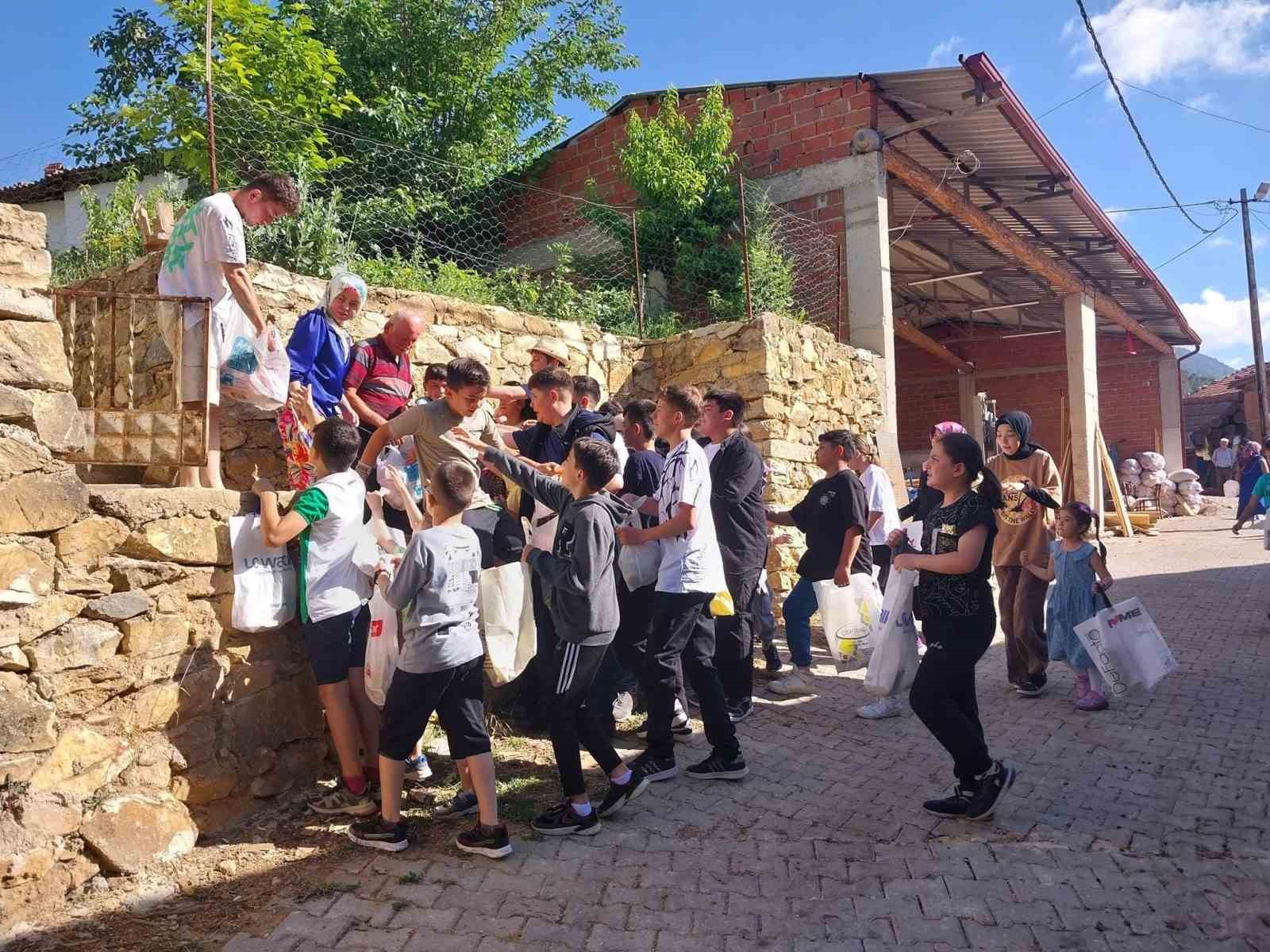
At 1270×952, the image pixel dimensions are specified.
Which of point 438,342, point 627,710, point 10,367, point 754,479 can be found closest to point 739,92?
point 438,342

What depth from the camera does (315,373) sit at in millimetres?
4652

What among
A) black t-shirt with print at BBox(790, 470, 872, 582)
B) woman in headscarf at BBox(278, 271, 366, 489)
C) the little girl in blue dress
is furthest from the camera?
black t-shirt with print at BBox(790, 470, 872, 582)

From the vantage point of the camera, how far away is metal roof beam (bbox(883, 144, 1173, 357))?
10680mm

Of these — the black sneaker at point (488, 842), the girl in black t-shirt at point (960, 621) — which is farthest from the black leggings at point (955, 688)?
Result: the black sneaker at point (488, 842)

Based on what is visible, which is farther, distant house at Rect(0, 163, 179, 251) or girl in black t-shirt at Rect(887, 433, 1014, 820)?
distant house at Rect(0, 163, 179, 251)

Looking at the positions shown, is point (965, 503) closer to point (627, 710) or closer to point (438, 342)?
point (627, 710)

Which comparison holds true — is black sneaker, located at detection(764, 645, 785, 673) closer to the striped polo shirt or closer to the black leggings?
the black leggings

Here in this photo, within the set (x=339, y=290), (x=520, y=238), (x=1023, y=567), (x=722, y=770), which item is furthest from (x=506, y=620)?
(x=520, y=238)

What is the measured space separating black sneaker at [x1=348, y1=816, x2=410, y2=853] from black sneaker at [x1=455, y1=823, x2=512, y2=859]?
23cm

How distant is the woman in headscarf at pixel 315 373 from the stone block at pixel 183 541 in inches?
23.2

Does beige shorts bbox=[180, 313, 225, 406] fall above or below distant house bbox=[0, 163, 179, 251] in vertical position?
below

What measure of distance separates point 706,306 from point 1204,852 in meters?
7.38

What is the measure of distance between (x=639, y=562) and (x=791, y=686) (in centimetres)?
196

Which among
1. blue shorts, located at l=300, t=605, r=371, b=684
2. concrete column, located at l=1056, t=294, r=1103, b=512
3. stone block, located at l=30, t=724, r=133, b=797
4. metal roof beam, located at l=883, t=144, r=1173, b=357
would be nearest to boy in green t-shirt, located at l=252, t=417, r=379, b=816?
blue shorts, located at l=300, t=605, r=371, b=684
